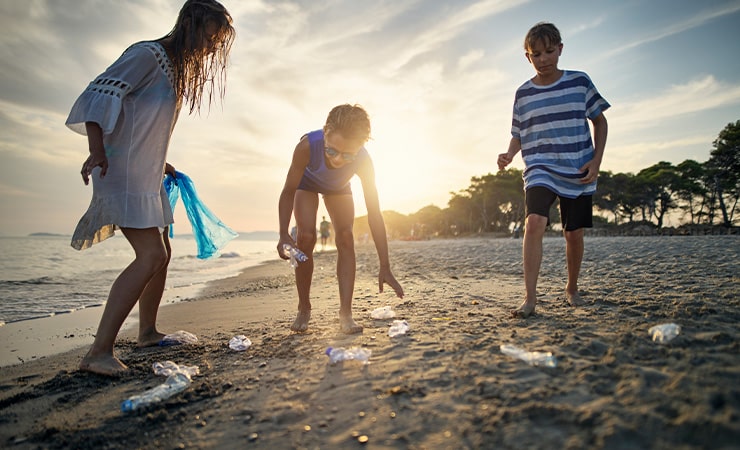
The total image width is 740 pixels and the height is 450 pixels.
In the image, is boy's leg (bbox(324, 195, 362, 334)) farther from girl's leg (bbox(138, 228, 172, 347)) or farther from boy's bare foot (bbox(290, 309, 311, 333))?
girl's leg (bbox(138, 228, 172, 347))

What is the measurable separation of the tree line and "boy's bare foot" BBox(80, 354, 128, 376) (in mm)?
30797

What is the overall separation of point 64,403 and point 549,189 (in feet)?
11.3

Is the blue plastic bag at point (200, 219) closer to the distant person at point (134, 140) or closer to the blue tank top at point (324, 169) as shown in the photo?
the distant person at point (134, 140)

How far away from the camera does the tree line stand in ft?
90.4

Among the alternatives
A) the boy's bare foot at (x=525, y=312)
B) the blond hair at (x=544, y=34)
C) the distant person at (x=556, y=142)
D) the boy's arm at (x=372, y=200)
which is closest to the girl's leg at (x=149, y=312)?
the boy's arm at (x=372, y=200)

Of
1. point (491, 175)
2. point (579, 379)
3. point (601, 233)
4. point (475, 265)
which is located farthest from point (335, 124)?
point (491, 175)

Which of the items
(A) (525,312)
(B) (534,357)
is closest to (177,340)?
(B) (534,357)

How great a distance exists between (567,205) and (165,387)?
3204 millimetres

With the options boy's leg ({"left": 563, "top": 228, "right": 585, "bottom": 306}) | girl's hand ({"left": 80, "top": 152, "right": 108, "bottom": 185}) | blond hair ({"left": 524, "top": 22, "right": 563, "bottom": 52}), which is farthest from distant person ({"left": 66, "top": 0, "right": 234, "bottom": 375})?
boy's leg ({"left": 563, "top": 228, "right": 585, "bottom": 306})

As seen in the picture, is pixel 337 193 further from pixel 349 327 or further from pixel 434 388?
pixel 434 388

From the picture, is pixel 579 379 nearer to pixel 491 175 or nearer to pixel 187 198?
pixel 187 198

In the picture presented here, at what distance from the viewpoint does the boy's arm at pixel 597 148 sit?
3130 millimetres

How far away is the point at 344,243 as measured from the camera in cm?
310

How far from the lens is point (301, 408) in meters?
1.65
